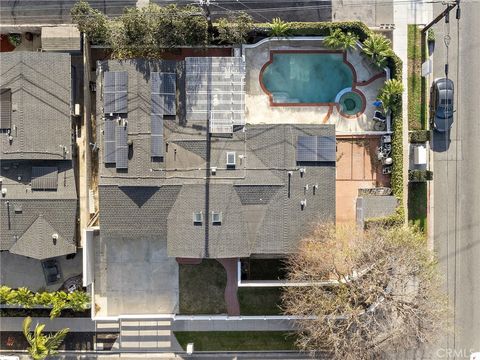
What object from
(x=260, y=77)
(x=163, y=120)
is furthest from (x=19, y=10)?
(x=260, y=77)

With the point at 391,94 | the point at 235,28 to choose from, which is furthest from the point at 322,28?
the point at 391,94

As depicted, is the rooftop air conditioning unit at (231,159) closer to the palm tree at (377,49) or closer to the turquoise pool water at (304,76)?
the turquoise pool water at (304,76)

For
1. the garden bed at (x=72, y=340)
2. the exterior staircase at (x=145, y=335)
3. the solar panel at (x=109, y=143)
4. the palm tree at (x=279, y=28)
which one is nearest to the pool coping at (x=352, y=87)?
the palm tree at (x=279, y=28)

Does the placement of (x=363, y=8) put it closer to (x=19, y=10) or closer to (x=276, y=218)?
(x=276, y=218)

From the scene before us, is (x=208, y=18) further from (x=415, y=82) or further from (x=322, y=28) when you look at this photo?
(x=415, y=82)

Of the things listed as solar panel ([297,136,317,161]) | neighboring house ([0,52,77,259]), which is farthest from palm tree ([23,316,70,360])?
solar panel ([297,136,317,161])
